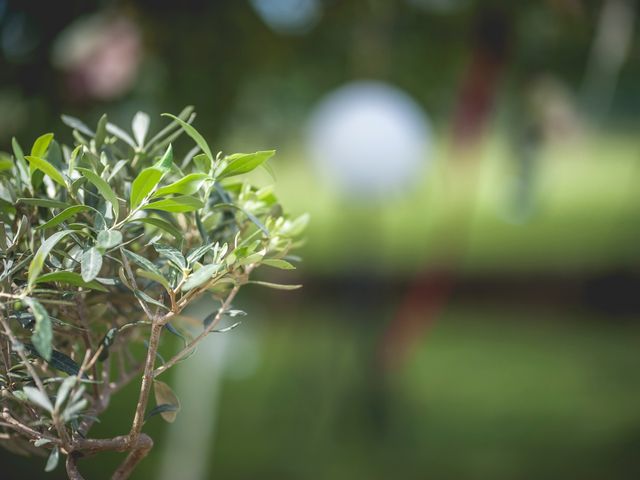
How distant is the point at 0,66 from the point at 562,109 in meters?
1.21

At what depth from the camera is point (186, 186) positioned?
0.36 metres

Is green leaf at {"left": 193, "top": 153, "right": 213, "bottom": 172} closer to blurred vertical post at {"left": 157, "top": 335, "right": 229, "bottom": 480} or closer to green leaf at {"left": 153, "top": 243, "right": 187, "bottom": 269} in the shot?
green leaf at {"left": 153, "top": 243, "right": 187, "bottom": 269}

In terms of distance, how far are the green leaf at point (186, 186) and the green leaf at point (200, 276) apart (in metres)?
0.04

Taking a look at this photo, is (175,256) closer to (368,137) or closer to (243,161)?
(243,161)

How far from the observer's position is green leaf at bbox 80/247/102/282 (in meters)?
0.33

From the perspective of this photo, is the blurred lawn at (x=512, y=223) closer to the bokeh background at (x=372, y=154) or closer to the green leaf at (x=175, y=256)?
the bokeh background at (x=372, y=154)

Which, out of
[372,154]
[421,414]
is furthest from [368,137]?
[421,414]

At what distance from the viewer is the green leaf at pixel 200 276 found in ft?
1.15

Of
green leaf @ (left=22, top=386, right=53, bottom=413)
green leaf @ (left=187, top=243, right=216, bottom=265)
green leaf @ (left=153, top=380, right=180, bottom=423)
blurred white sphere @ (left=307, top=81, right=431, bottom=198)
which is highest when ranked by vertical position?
green leaf @ (left=187, top=243, right=216, bottom=265)

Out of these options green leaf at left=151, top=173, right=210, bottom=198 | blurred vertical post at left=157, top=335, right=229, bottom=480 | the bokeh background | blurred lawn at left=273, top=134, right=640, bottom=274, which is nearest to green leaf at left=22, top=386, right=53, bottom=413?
green leaf at left=151, top=173, right=210, bottom=198

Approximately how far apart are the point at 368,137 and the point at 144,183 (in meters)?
1.76

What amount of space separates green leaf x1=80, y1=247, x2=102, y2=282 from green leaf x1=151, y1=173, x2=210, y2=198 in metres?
0.04

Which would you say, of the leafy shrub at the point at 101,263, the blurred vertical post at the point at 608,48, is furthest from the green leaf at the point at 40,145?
the blurred vertical post at the point at 608,48

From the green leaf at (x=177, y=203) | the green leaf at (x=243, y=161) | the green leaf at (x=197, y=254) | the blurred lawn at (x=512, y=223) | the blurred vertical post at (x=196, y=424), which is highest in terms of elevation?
the green leaf at (x=243, y=161)
